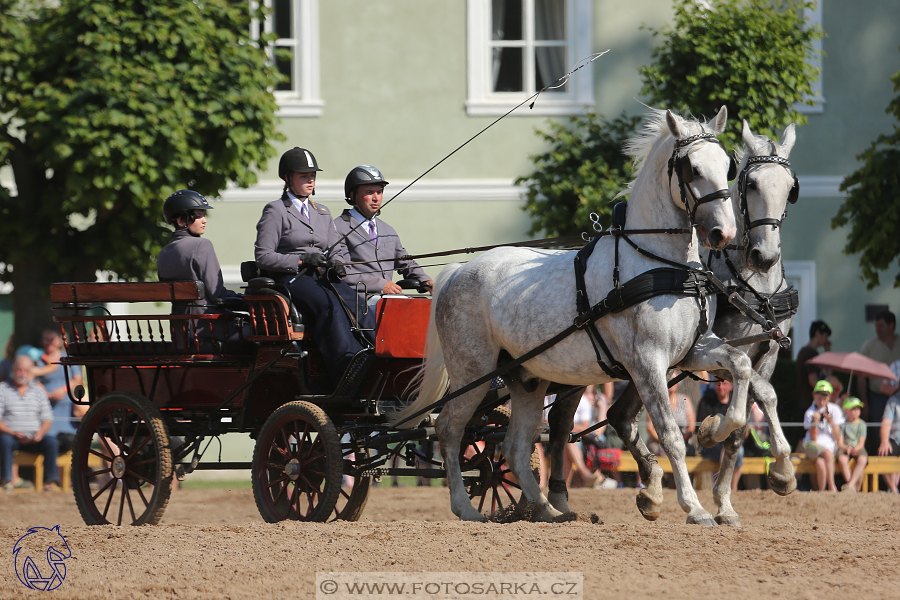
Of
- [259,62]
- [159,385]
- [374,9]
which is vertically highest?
[374,9]

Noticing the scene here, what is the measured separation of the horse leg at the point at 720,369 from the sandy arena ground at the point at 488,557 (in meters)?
0.51

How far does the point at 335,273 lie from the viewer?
7266mm

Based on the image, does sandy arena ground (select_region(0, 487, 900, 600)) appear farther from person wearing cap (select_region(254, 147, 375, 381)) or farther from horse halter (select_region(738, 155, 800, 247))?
horse halter (select_region(738, 155, 800, 247))

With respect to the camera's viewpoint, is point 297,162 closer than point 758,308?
No

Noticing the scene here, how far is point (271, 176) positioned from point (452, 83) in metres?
2.53

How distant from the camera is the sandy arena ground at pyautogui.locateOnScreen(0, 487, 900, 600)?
471cm

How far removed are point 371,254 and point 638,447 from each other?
2.19 m

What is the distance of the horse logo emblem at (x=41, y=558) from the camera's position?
5.18m

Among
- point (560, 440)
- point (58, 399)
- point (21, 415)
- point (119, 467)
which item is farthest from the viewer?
point (58, 399)

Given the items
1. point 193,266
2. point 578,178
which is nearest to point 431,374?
point 193,266

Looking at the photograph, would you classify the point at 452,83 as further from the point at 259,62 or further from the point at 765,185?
the point at 765,185

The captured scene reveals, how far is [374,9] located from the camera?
14.5 m

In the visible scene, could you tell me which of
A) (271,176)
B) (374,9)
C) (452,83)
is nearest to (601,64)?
(452,83)

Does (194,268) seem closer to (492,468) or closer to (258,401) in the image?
(258,401)
